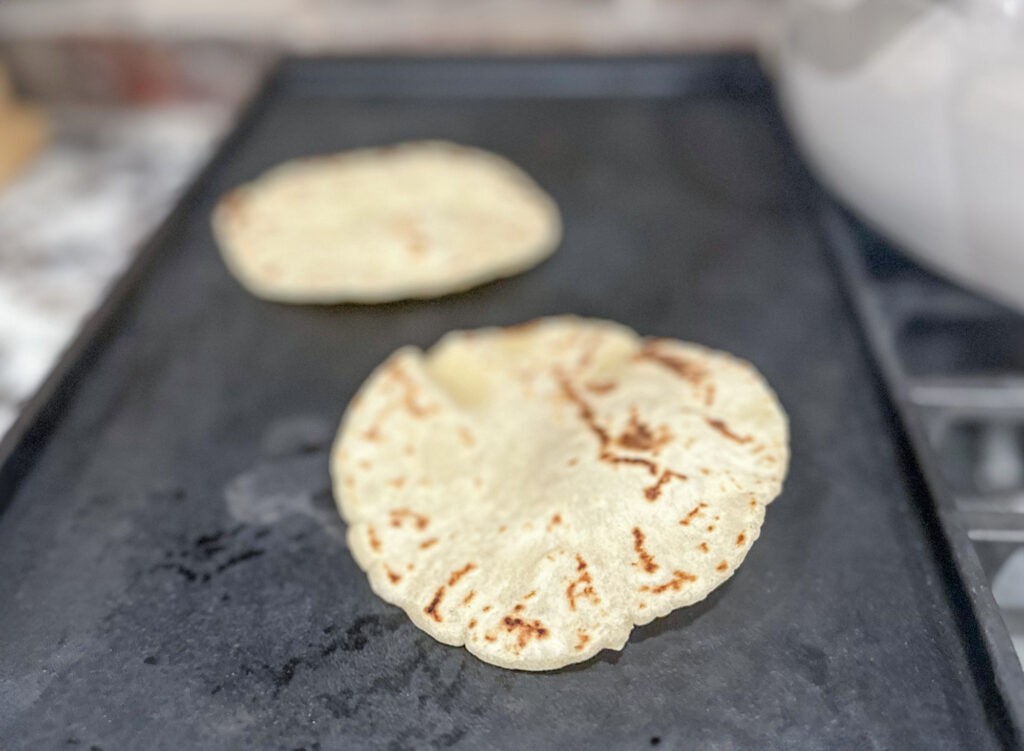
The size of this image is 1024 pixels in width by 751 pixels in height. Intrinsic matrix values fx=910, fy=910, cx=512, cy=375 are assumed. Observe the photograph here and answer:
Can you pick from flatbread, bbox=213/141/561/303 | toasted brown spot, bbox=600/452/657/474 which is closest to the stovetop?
toasted brown spot, bbox=600/452/657/474

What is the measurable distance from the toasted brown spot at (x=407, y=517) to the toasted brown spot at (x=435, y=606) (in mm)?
99

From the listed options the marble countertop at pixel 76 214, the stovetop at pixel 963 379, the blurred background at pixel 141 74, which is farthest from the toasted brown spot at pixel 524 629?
the blurred background at pixel 141 74

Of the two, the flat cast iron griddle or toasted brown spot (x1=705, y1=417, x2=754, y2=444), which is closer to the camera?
the flat cast iron griddle

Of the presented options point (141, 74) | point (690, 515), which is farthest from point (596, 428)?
point (141, 74)

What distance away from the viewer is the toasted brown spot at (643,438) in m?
0.97

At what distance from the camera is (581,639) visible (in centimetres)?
82

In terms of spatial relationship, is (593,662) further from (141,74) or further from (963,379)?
(141,74)

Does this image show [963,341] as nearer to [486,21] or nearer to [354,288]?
[354,288]

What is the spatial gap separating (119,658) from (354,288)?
61 centimetres

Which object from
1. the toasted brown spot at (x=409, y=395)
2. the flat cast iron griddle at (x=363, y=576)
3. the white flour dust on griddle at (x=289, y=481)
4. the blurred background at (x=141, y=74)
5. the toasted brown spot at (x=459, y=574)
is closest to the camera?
the flat cast iron griddle at (x=363, y=576)

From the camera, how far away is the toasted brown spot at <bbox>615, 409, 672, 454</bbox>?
971 millimetres

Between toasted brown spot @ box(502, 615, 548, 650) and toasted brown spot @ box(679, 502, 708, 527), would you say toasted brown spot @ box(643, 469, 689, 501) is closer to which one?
toasted brown spot @ box(679, 502, 708, 527)

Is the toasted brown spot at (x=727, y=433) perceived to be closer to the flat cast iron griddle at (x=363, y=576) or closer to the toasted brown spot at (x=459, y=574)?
the flat cast iron griddle at (x=363, y=576)

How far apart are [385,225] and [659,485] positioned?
2.30 feet
